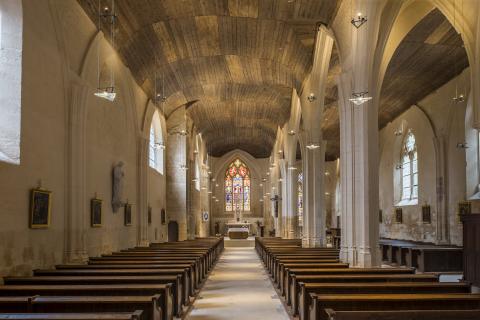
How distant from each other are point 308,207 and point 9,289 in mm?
14751

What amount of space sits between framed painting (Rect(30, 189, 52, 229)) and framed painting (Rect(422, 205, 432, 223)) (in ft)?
56.8

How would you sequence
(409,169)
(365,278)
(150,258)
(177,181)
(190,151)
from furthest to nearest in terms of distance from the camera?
(190,151) < (177,181) < (409,169) < (150,258) < (365,278)

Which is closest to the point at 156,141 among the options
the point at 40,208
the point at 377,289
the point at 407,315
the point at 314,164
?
the point at 314,164

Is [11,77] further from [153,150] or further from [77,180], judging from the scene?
[153,150]

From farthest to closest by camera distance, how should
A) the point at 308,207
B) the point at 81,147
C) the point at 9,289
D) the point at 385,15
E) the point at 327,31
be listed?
1. the point at 308,207
2. the point at 327,31
3. the point at 81,147
4. the point at 385,15
5. the point at 9,289

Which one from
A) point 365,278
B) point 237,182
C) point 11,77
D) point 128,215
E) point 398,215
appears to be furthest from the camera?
point 237,182

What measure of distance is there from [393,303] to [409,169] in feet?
72.7

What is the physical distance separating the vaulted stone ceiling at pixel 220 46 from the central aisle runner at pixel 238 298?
7.79m

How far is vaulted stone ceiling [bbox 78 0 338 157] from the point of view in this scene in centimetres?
1546

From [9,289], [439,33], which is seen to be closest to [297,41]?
[439,33]

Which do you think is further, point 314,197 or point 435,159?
point 435,159

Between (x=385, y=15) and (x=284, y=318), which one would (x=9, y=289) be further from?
(x=385, y=15)

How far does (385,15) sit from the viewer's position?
12031 mm

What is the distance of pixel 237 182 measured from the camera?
49.6 meters
